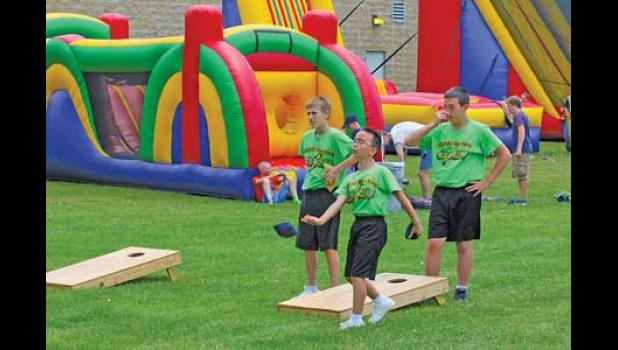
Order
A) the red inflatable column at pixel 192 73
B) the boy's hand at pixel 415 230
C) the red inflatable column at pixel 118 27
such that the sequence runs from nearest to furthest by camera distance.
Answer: the boy's hand at pixel 415 230 < the red inflatable column at pixel 192 73 < the red inflatable column at pixel 118 27

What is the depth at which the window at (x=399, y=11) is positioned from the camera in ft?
105

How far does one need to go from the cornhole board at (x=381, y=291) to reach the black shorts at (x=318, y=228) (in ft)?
1.12

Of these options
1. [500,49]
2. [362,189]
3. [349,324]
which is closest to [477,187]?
[362,189]

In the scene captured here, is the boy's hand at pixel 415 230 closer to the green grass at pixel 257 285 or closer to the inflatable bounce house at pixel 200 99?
the green grass at pixel 257 285

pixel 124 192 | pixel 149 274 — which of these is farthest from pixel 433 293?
pixel 124 192

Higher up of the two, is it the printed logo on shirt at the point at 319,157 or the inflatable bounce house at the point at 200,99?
the printed logo on shirt at the point at 319,157

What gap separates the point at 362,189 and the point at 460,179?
1053mm

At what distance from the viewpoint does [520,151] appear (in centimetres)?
1408

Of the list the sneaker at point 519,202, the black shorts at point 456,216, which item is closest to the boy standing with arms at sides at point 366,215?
the black shorts at point 456,216

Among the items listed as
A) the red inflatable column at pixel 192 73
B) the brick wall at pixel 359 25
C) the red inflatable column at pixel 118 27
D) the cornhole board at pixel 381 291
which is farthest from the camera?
the brick wall at pixel 359 25

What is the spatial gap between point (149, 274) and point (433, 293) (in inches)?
99.5

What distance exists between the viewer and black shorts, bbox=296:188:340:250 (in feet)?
26.4

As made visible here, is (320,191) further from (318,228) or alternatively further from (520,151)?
(520,151)
